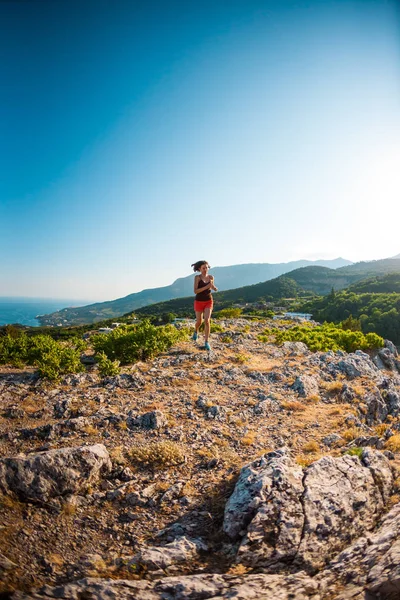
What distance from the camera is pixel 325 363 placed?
42.1ft

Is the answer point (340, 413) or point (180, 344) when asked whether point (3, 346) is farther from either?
point (340, 413)

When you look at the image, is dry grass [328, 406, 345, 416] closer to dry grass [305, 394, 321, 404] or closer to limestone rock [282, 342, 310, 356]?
dry grass [305, 394, 321, 404]

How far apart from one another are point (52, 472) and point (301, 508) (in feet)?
13.1

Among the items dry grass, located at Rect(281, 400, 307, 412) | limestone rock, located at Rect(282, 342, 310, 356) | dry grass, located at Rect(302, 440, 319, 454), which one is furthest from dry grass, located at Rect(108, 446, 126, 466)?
limestone rock, located at Rect(282, 342, 310, 356)

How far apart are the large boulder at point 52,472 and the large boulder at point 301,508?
2435 mm

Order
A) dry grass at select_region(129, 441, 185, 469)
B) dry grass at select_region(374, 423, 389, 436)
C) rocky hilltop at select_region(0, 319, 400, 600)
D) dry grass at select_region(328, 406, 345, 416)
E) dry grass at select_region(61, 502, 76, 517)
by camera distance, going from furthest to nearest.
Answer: dry grass at select_region(328, 406, 345, 416)
dry grass at select_region(374, 423, 389, 436)
dry grass at select_region(129, 441, 185, 469)
dry grass at select_region(61, 502, 76, 517)
rocky hilltop at select_region(0, 319, 400, 600)

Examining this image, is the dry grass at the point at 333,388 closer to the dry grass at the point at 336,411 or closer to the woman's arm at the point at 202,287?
the dry grass at the point at 336,411

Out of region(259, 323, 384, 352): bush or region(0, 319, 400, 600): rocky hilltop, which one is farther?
region(259, 323, 384, 352): bush

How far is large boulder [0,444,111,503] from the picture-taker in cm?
429

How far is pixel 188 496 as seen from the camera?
4824 mm

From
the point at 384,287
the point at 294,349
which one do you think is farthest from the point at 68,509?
the point at 384,287

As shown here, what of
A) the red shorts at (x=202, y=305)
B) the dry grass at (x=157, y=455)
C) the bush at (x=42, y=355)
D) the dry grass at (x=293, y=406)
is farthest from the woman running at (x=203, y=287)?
the dry grass at (x=157, y=455)

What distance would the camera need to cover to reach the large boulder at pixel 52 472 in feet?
14.1

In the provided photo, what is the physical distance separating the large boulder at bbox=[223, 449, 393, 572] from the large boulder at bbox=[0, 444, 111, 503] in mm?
2435
